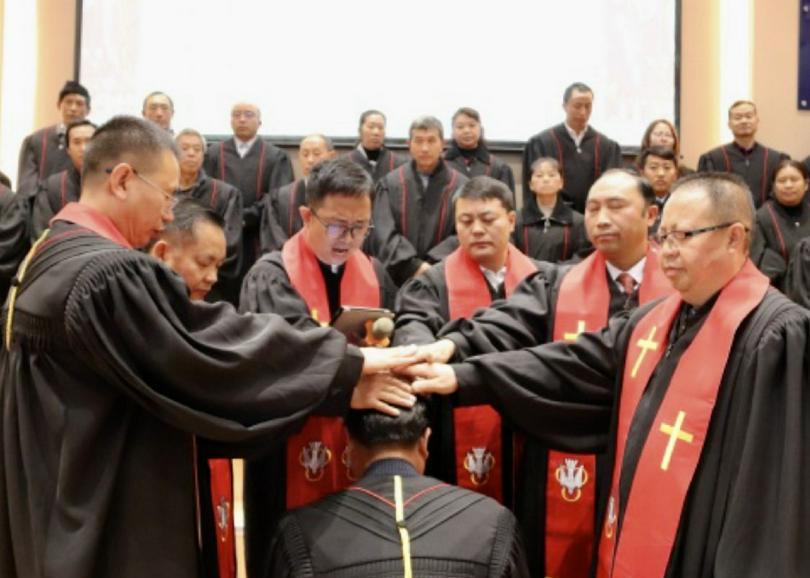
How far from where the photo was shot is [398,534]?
314 centimetres

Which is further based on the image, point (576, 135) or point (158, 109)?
point (576, 135)

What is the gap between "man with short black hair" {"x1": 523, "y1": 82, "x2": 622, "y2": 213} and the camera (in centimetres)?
992

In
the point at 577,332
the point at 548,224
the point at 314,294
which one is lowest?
the point at 577,332

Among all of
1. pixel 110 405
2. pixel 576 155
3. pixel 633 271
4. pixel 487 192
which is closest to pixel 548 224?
pixel 576 155

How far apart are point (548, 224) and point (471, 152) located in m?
1.50

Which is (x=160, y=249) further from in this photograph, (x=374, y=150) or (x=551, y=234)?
(x=374, y=150)

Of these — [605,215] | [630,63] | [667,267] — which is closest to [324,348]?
[667,267]

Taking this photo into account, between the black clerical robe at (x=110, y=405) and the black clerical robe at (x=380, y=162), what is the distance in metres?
6.41

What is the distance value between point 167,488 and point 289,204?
568 centimetres

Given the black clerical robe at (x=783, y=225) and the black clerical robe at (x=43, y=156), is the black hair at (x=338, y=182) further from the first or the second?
the black clerical robe at (x=783, y=225)

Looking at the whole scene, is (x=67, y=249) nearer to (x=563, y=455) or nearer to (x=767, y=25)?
(x=563, y=455)

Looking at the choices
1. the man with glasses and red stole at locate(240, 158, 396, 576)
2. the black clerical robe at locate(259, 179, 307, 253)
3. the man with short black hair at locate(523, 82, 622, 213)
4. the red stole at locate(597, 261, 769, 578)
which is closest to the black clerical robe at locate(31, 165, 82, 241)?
the black clerical robe at locate(259, 179, 307, 253)

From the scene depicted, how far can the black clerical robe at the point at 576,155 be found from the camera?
393 inches

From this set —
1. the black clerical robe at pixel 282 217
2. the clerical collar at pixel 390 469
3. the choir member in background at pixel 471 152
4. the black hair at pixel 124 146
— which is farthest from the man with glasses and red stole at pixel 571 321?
the choir member in background at pixel 471 152
